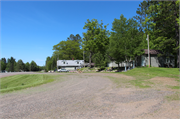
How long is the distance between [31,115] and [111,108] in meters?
2.82

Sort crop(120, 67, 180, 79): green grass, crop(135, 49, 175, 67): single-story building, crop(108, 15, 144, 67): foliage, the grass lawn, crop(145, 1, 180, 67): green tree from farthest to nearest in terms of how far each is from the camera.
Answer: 1. crop(135, 49, 175, 67): single-story building
2. crop(108, 15, 144, 67): foliage
3. crop(145, 1, 180, 67): green tree
4. crop(120, 67, 180, 79): green grass
5. the grass lawn

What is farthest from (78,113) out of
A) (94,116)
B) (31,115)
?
(31,115)

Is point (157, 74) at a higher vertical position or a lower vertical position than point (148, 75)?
higher

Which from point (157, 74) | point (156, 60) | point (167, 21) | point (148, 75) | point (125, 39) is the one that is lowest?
point (148, 75)

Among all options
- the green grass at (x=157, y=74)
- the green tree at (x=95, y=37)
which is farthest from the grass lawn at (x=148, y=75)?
the green tree at (x=95, y=37)

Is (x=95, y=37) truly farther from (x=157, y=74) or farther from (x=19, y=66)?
(x=19, y=66)

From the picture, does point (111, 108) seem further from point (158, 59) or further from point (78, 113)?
point (158, 59)

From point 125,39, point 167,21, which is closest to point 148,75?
point 125,39

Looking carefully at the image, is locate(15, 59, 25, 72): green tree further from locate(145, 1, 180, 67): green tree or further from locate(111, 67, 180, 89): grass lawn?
locate(145, 1, 180, 67): green tree

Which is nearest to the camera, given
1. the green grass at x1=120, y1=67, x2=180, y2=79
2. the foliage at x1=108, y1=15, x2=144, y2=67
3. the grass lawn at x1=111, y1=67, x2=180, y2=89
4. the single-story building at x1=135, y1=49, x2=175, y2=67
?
the grass lawn at x1=111, y1=67, x2=180, y2=89

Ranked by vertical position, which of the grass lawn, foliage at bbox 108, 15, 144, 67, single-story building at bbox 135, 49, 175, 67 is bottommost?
the grass lawn

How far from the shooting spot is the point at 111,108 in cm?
471

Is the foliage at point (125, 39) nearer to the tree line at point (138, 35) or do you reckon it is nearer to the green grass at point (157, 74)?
the tree line at point (138, 35)

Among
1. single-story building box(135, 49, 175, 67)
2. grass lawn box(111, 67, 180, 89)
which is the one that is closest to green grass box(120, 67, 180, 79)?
grass lawn box(111, 67, 180, 89)
